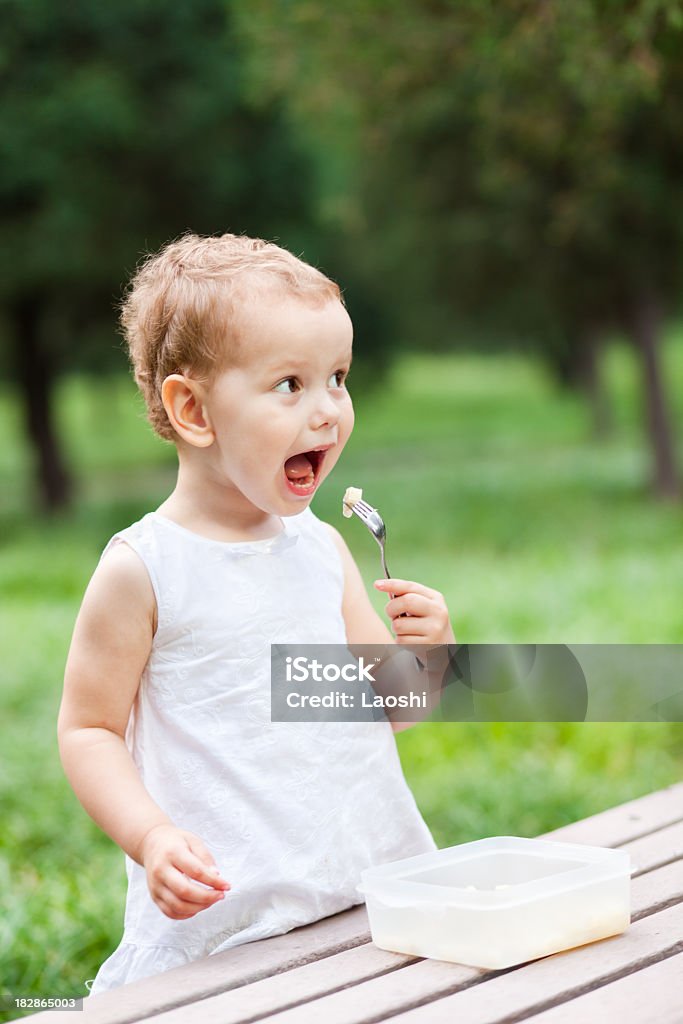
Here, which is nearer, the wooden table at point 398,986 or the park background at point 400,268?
the wooden table at point 398,986

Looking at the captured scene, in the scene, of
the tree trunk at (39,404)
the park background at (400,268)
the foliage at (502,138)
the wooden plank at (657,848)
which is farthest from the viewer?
the tree trunk at (39,404)

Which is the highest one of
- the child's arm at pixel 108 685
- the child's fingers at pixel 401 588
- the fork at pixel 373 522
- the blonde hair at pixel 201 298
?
the blonde hair at pixel 201 298

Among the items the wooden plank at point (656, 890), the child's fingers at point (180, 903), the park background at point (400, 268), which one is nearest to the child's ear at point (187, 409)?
the child's fingers at point (180, 903)

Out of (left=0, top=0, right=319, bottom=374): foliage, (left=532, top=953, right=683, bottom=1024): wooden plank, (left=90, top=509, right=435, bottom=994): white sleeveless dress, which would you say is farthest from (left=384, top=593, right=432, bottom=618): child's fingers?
(left=0, top=0, right=319, bottom=374): foliage

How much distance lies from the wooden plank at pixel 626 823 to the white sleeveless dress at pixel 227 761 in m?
0.49

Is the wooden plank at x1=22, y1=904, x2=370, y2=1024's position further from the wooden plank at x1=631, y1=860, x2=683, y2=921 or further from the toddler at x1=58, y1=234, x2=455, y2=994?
the wooden plank at x1=631, y1=860, x2=683, y2=921

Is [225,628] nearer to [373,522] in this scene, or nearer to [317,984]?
[373,522]

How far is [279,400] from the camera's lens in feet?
5.70

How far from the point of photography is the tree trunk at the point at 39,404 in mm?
13344

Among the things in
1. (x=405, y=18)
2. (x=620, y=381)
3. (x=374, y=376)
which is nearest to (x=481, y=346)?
(x=374, y=376)

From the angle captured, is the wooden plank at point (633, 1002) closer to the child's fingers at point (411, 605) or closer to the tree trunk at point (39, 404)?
the child's fingers at point (411, 605)

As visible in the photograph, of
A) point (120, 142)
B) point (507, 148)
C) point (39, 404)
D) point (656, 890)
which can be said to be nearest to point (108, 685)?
point (656, 890)

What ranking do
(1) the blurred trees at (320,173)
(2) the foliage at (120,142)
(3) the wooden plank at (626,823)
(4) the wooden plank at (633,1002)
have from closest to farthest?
(4) the wooden plank at (633,1002) < (3) the wooden plank at (626,823) < (1) the blurred trees at (320,173) < (2) the foliage at (120,142)

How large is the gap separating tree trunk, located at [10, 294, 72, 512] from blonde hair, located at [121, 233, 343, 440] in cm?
1180
